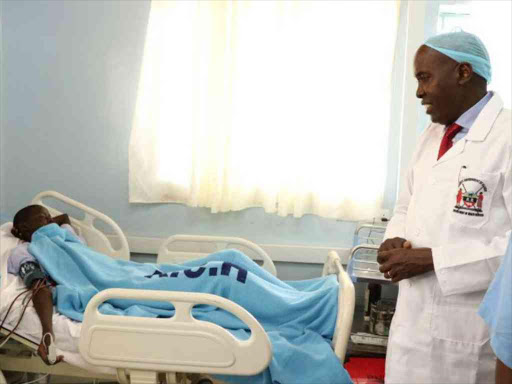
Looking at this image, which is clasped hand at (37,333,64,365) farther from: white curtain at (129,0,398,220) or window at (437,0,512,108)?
window at (437,0,512,108)

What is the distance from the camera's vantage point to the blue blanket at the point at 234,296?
87.4 inches

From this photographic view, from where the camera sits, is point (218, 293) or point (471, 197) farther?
point (218, 293)

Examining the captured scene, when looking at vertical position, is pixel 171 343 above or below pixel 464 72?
below

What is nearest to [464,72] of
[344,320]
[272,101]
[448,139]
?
[448,139]

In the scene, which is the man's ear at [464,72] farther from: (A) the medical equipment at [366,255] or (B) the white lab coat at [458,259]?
(A) the medical equipment at [366,255]

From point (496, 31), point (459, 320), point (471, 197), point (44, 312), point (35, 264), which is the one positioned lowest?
point (44, 312)

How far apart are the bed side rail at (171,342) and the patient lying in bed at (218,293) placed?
0.17m

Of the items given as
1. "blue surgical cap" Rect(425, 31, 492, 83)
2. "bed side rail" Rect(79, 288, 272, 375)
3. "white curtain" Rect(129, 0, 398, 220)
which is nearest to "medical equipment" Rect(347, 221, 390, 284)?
"white curtain" Rect(129, 0, 398, 220)

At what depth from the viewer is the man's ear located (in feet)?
5.55

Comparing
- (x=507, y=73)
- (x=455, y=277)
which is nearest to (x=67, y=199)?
(x=455, y=277)

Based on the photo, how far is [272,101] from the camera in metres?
3.29

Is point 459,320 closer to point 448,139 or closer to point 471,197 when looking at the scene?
point 471,197

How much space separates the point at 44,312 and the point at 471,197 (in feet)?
5.57

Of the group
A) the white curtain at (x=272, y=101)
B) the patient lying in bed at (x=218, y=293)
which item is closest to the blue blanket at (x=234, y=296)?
the patient lying in bed at (x=218, y=293)
